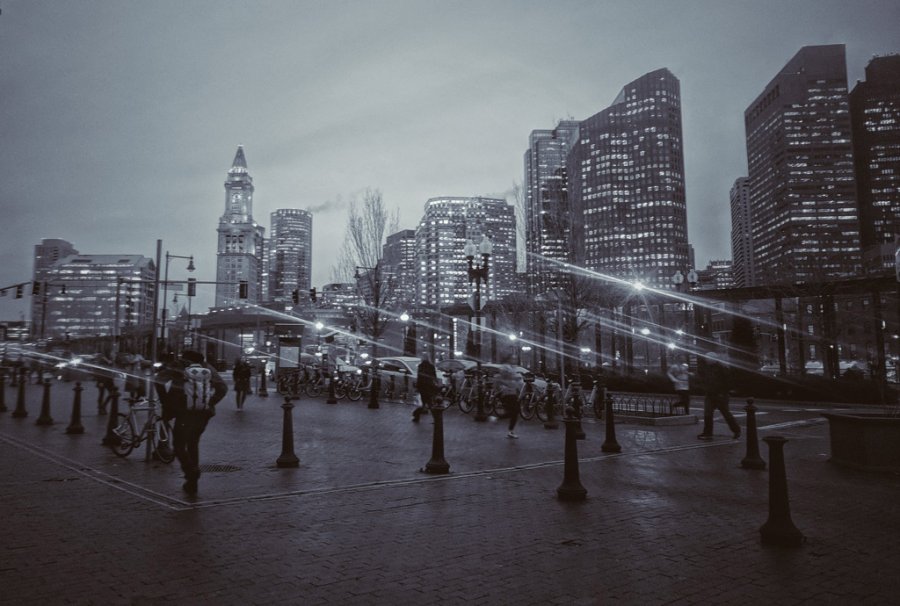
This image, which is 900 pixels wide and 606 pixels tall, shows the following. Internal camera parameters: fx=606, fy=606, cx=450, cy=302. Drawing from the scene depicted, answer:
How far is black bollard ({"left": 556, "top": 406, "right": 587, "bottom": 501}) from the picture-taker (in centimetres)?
711

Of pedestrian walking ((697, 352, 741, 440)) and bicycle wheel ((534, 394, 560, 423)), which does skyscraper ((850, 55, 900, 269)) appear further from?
pedestrian walking ((697, 352, 741, 440))

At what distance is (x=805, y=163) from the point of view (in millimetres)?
172750

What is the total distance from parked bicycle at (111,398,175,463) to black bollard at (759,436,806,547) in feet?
28.6

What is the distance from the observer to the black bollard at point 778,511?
524 centimetres

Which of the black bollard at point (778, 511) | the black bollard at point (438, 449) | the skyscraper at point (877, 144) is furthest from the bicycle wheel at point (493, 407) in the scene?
the skyscraper at point (877, 144)

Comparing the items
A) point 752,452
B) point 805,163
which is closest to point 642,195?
point 805,163

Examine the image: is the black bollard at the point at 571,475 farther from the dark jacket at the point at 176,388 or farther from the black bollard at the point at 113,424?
the black bollard at the point at 113,424

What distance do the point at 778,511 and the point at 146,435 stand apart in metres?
9.41

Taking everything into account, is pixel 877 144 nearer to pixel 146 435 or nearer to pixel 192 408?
pixel 146 435

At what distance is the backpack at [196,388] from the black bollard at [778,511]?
629cm

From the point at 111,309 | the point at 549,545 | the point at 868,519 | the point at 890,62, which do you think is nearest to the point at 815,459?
the point at 868,519

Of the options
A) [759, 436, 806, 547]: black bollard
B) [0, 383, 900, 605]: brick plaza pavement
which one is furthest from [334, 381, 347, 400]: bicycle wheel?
[759, 436, 806, 547]: black bollard

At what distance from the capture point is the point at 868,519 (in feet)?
20.1

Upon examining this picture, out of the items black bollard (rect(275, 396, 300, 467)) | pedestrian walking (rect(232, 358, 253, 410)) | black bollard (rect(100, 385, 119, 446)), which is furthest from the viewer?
pedestrian walking (rect(232, 358, 253, 410))
